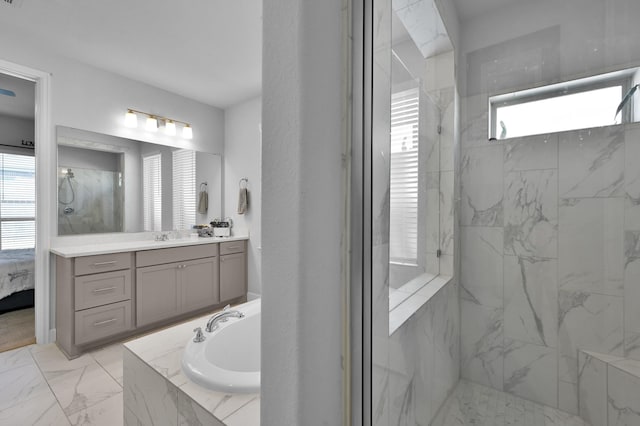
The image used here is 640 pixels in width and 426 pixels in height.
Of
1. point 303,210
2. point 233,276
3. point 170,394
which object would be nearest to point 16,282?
point 233,276

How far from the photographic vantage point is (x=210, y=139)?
153 inches

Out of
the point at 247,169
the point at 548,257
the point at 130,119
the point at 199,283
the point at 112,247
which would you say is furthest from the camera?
the point at 247,169

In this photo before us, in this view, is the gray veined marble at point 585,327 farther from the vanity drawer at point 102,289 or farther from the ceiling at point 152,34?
the vanity drawer at point 102,289

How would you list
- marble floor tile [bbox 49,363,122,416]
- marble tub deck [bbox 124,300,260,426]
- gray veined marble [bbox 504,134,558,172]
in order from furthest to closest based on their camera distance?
marble floor tile [bbox 49,363,122,416] < marble tub deck [bbox 124,300,260,426] < gray veined marble [bbox 504,134,558,172]

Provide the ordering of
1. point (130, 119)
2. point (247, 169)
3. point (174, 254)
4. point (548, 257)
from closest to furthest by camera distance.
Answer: point (548, 257)
point (174, 254)
point (130, 119)
point (247, 169)

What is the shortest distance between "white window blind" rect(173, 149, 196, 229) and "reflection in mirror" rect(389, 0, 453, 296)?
10.7 ft

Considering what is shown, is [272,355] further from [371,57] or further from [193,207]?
[193,207]

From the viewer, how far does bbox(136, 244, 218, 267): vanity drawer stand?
2.71 metres

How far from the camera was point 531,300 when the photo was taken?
766mm

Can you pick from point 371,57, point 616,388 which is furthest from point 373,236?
point 616,388

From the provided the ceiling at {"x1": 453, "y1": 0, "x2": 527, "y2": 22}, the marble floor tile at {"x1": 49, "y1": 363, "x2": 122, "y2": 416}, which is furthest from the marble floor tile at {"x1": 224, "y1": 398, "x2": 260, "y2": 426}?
the marble floor tile at {"x1": 49, "y1": 363, "x2": 122, "y2": 416}

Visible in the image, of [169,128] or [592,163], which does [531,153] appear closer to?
[592,163]

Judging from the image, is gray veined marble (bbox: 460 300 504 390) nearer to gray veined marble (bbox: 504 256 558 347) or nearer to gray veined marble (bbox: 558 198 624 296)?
gray veined marble (bbox: 504 256 558 347)

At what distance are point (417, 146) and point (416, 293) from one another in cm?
47
